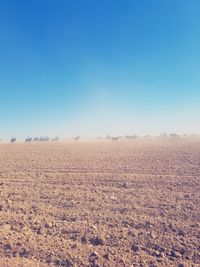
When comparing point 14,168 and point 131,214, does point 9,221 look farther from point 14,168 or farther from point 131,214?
point 14,168

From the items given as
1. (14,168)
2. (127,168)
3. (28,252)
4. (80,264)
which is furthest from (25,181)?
(80,264)

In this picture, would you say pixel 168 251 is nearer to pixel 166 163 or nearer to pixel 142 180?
pixel 142 180

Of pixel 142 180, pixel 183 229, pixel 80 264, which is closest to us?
pixel 80 264

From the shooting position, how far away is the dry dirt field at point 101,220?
5969 millimetres

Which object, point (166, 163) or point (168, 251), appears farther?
point (166, 163)

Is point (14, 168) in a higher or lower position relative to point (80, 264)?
higher

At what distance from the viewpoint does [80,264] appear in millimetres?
5691

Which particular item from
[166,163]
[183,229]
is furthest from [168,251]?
[166,163]

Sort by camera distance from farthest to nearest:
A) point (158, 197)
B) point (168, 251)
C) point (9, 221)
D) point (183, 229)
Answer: point (158, 197) < point (9, 221) < point (183, 229) < point (168, 251)

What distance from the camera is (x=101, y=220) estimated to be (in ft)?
25.3

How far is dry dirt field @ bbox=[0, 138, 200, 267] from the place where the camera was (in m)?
5.97

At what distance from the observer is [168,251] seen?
612 centimetres

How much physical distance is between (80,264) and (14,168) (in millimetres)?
Answer: 11486

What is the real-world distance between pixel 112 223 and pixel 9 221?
8.76 feet
